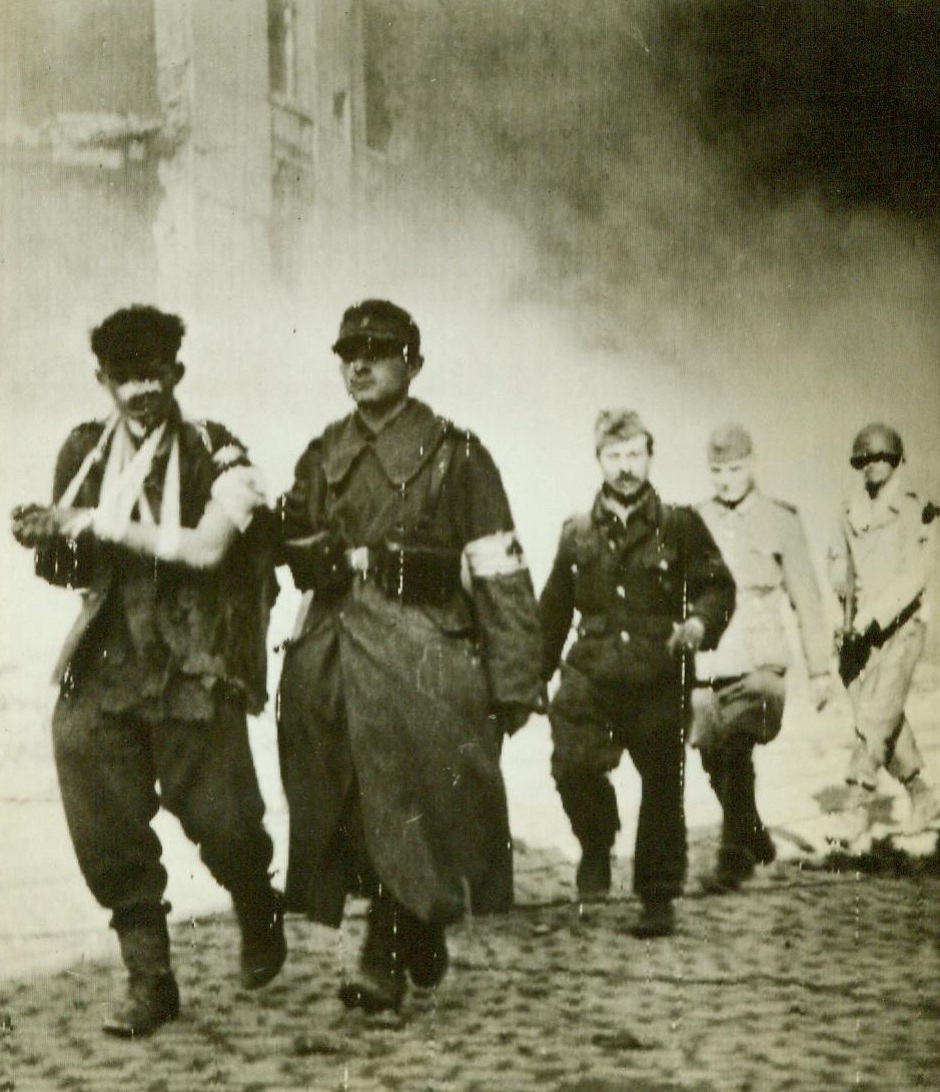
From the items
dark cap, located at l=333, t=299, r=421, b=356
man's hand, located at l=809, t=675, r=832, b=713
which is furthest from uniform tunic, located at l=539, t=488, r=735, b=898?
dark cap, located at l=333, t=299, r=421, b=356

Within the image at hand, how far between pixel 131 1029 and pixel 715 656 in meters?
1.83

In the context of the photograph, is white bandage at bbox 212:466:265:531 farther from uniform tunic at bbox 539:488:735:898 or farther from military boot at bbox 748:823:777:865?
military boot at bbox 748:823:777:865

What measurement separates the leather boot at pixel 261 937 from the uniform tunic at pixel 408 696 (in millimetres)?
62

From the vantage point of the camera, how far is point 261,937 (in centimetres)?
384

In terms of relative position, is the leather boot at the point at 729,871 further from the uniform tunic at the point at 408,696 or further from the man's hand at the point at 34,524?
the man's hand at the point at 34,524

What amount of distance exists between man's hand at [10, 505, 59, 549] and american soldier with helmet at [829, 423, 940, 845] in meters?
2.17

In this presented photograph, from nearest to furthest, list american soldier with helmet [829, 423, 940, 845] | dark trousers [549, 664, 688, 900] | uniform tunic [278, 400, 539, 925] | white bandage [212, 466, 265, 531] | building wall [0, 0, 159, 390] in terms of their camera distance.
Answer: uniform tunic [278, 400, 539, 925]
white bandage [212, 466, 265, 531]
dark trousers [549, 664, 688, 900]
building wall [0, 0, 159, 390]
american soldier with helmet [829, 423, 940, 845]

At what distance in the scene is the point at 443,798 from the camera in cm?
375

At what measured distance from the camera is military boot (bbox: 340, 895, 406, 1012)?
3.77 metres

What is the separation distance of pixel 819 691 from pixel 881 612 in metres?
0.31

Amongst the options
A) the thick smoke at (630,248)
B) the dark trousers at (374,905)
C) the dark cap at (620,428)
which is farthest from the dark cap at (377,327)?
the dark trousers at (374,905)

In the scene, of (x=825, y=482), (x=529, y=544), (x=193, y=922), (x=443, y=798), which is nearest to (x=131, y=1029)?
(x=193, y=922)

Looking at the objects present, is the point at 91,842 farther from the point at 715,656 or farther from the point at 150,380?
the point at 715,656

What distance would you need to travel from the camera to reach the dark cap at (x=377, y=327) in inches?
155
